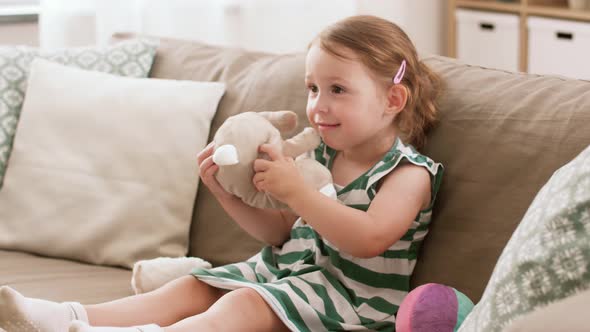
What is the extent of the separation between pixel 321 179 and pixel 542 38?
187 centimetres

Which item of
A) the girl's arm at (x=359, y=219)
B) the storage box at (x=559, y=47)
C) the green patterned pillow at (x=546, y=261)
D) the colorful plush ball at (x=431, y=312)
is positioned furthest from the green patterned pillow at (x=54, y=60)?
the storage box at (x=559, y=47)

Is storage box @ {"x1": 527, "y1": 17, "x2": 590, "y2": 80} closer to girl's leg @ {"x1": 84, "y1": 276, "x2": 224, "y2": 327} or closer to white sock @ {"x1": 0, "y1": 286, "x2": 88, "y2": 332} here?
girl's leg @ {"x1": 84, "y1": 276, "x2": 224, "y2": 327}

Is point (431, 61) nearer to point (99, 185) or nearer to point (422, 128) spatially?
point (422, 128)

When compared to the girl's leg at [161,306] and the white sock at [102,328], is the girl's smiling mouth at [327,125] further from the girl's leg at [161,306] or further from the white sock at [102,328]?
the white sock at [102,328]

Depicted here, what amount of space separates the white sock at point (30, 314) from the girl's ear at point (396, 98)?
2.07 ft

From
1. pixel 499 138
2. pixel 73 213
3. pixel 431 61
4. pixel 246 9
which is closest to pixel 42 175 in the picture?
pixel 73 213

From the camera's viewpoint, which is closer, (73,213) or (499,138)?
(499,138)

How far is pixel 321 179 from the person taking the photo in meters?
1.51

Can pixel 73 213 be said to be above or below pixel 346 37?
below

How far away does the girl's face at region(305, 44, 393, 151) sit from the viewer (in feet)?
4.97

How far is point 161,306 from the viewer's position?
1.51 meters

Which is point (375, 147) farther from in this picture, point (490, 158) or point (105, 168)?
point (105, 168)

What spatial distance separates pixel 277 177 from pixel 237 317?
232 mm

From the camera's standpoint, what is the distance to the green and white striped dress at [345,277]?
1473 mm
